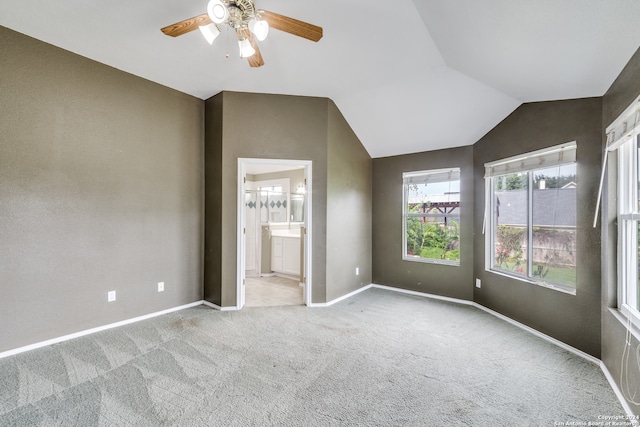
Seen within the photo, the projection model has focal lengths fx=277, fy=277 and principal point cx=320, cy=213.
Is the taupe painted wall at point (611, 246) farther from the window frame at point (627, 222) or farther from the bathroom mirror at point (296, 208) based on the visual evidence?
the bathroom mirror at point (296, 208)

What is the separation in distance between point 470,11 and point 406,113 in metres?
1.84

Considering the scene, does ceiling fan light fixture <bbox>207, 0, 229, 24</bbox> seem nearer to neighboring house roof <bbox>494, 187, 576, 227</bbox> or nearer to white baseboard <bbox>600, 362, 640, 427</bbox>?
neighboring house roof <bbox>494, 187, 576, 227</bbox>

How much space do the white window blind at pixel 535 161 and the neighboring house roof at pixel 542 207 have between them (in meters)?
0.27

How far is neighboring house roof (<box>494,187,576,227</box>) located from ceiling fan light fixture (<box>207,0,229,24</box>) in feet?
10.9

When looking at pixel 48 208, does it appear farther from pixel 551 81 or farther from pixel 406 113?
pixel 551 81

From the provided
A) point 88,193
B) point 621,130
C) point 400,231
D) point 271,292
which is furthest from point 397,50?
point 271,292

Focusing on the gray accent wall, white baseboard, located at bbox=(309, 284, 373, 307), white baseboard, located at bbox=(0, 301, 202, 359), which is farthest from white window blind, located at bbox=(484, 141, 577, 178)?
white baseboard, located at bbox=(0, 301, 202, 359)

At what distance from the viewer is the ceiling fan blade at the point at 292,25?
183 centimetres

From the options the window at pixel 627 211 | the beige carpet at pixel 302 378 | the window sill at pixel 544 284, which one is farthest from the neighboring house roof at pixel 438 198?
the window at pixel 627 211

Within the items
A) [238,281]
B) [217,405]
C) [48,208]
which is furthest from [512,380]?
[48,208]

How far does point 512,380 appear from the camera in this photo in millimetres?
2105

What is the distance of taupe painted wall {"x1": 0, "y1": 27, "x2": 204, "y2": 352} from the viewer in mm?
2424

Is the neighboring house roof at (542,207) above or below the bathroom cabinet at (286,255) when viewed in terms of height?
above

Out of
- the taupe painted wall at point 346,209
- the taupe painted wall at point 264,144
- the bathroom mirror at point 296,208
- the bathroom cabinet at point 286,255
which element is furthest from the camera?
the bathroom mirror at point 296,208
